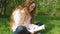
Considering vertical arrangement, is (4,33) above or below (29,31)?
below

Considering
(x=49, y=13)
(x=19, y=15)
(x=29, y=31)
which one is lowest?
(x=49, y=13)

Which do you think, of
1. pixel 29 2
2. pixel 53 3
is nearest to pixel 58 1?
pixel 53 3

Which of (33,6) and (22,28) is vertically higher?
(33,6)

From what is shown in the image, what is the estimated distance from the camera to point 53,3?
25641 millimetres

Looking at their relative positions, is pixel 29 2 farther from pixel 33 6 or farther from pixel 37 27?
pixel 37 27

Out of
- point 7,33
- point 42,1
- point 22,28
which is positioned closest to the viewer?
point 22,28

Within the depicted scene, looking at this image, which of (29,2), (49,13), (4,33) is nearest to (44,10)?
(49,13)

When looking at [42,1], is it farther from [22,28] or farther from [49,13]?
[22,28]

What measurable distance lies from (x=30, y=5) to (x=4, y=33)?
475 cm

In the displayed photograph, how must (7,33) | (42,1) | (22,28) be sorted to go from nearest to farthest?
(22,28) → (7,33) → (42,1)

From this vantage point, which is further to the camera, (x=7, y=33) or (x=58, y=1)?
(x=58, y=1)

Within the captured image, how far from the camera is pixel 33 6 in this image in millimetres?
5367

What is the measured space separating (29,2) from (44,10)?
19758 millimetres

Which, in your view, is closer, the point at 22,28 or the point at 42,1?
the point at 22,28
